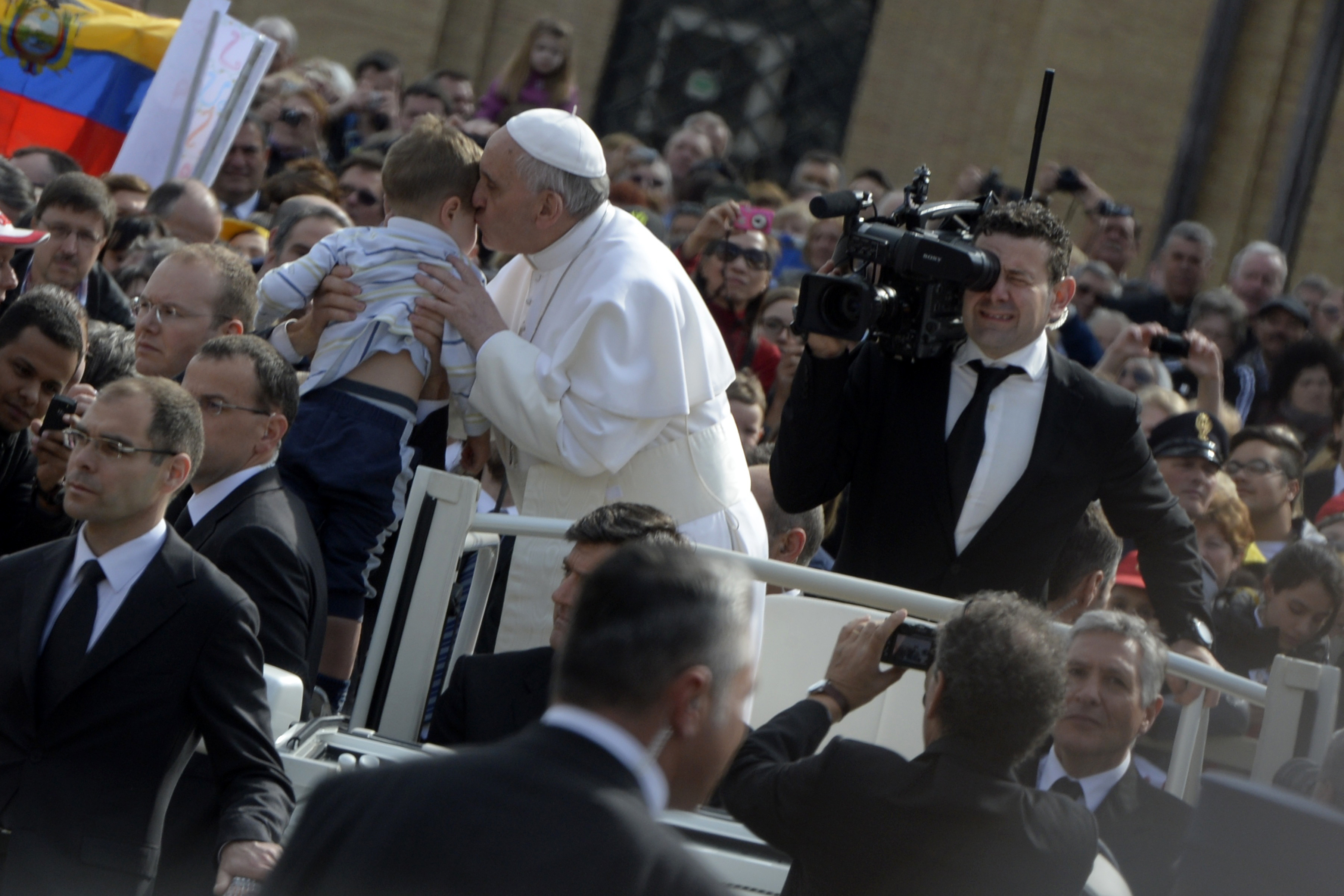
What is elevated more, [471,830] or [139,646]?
[471,830]

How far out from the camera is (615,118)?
13930 millimetres

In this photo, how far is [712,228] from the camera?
7.14 m

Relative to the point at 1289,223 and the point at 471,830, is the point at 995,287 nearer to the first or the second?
the point at 471,830

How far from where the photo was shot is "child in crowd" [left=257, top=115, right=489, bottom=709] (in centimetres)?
430

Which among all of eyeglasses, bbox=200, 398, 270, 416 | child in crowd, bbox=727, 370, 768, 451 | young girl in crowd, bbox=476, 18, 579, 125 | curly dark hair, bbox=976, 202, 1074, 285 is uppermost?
young girl in crowd, bbox=476, 18, 579, 125

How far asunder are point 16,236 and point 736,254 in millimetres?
3133

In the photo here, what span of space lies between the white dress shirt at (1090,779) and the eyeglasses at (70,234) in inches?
153

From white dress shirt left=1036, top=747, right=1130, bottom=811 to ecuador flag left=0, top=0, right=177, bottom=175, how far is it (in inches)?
218

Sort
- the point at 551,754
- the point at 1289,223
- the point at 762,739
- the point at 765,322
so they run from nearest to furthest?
1. the point at 551,754
2. the point at 762,739
3. the point at 765,322
4. the point at 1289,223

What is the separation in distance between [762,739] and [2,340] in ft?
9.17

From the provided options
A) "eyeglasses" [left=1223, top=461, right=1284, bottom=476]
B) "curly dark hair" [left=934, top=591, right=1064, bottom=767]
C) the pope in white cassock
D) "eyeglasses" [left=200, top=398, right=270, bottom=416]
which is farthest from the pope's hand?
"eyeglasses" [left=1223, top=461, right=1284, bottom=476]

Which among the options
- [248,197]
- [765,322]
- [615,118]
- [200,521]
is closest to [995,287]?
[200,521]

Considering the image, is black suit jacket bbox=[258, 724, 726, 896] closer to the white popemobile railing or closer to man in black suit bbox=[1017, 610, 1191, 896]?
the white popemobile railing

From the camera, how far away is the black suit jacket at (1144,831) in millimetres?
3607
